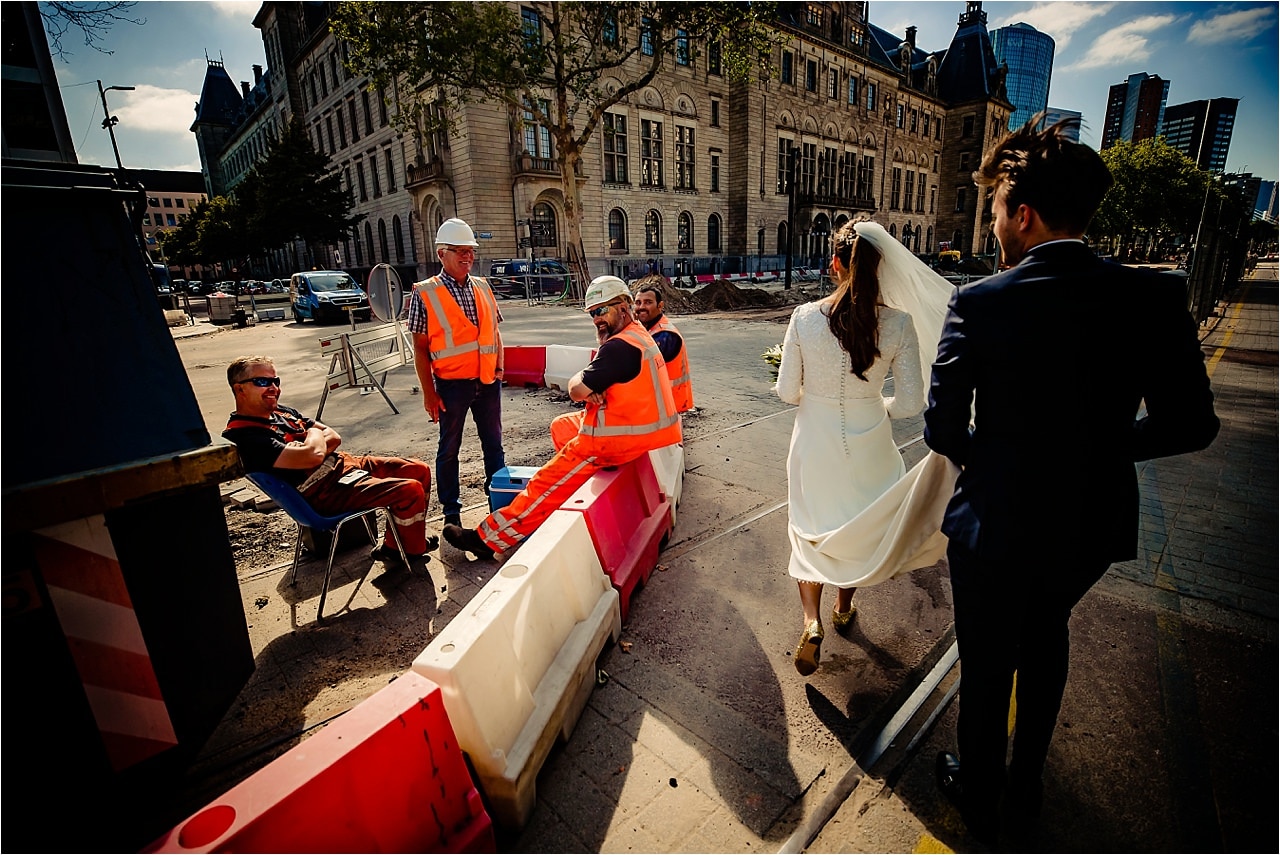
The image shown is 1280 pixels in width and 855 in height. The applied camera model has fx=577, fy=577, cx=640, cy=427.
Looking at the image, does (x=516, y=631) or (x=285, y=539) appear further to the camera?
(x=285, y=539)

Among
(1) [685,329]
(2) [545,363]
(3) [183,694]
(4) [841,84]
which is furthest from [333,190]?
(3) [183,694]

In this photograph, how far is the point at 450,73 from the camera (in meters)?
21.0

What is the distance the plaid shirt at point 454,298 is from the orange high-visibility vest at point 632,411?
156cm

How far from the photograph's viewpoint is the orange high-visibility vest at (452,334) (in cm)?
440

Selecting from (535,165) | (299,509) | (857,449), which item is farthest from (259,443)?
(535,165)

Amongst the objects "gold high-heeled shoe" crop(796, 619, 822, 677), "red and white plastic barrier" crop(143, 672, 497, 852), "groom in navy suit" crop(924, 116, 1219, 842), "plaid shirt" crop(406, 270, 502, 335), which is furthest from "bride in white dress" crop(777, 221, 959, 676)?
"plaid shirt" crop(406, 270, 502, 335)

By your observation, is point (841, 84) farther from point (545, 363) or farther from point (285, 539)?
point (285, 539)

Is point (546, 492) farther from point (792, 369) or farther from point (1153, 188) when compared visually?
point (1153, 188)

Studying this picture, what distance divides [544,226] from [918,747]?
33.3 meters

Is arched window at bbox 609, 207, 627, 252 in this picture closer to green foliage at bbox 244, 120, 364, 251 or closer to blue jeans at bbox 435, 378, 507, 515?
green foliage at bbox 244, 120, 364, 251

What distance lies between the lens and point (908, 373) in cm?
272

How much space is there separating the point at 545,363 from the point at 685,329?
8016 mm

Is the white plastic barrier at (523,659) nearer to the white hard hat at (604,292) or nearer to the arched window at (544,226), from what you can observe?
the white hard hat at (604,292)

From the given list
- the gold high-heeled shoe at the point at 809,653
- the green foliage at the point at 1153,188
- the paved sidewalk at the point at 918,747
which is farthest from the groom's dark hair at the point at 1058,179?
the green foliage at the point at 1153,188
